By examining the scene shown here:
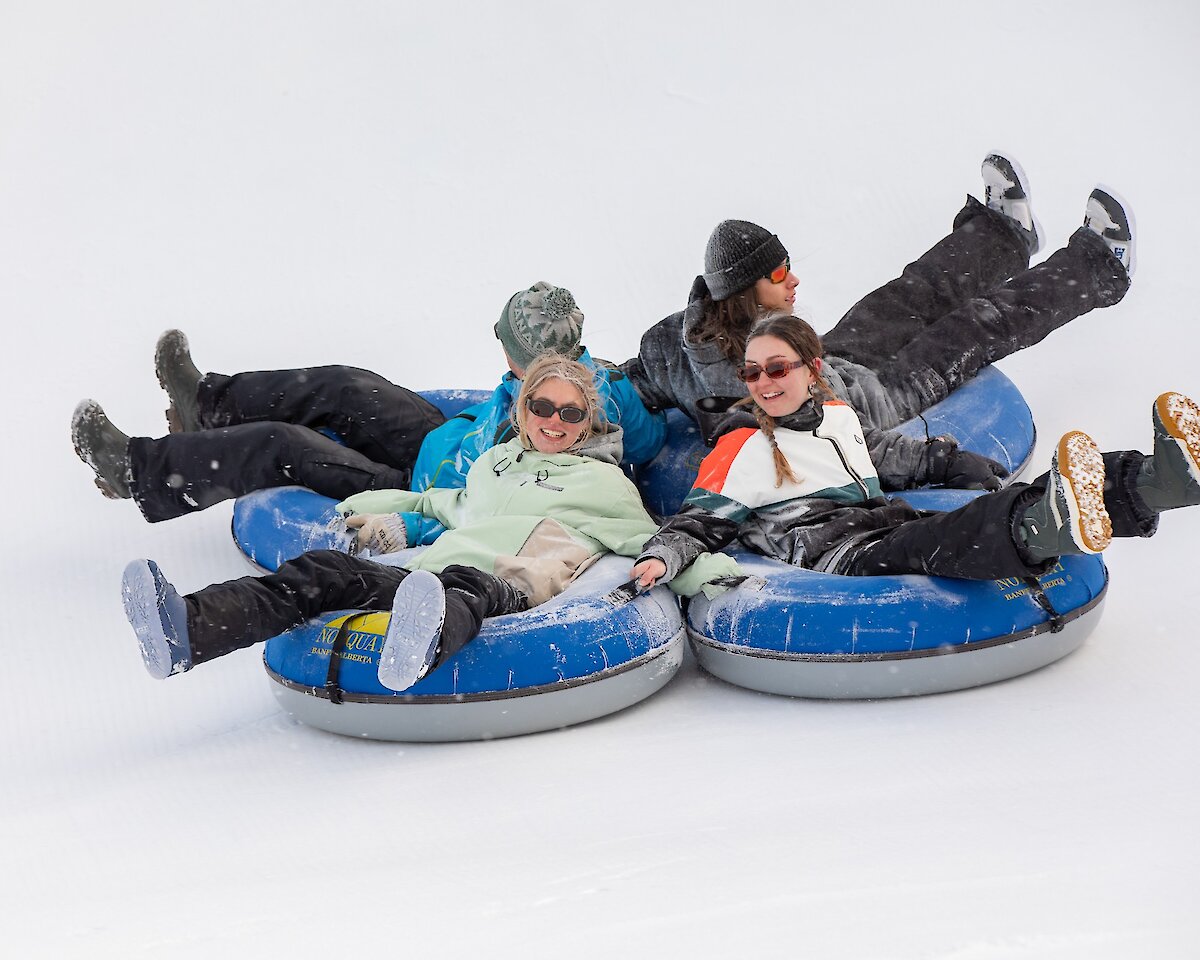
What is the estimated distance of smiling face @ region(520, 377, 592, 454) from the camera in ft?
12.6

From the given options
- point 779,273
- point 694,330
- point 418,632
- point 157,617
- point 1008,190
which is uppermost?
point 1008,190

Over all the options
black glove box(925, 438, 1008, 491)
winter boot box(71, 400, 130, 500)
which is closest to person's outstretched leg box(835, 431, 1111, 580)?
black glove box(925, 438, 1008, 491)

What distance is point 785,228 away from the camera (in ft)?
25.5

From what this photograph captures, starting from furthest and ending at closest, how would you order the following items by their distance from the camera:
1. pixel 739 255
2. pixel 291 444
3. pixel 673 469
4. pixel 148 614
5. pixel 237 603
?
pixel 291 444 → pixel 673 469 → pixel 739 255 → pixel 237 603 → pixel 148 614

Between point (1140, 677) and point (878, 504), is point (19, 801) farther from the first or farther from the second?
point (1140, 677)

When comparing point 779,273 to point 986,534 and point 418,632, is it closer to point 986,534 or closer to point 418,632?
point 986,534

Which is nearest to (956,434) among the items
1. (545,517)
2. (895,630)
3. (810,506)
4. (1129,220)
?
(810,506)

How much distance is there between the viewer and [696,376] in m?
4.32

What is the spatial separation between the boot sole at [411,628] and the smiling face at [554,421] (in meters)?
0.84

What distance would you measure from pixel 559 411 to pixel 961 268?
1929mm

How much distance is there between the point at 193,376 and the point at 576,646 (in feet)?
6.92

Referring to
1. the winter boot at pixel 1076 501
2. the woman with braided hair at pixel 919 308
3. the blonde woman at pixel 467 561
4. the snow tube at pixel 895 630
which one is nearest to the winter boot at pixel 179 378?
the blonde woman at pixel 467 561

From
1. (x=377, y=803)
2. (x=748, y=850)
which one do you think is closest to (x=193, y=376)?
(x=377, y=803)

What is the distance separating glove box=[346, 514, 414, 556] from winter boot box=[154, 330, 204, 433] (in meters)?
1.10
